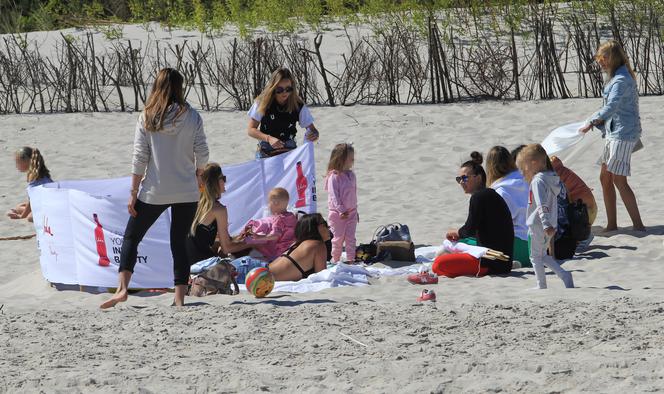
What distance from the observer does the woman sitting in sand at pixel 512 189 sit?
7484mm

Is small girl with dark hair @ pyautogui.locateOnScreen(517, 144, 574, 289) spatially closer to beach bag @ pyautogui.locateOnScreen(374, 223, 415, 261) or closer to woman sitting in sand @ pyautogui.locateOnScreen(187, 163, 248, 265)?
beach bag @ pyautogui.locateOnScreen(374, 223, 415, 261)

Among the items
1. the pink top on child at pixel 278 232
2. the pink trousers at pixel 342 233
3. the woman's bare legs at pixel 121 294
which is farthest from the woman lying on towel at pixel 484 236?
the woman's bare legs at pixel 121 294

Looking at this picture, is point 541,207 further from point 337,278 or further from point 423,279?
point 337,278

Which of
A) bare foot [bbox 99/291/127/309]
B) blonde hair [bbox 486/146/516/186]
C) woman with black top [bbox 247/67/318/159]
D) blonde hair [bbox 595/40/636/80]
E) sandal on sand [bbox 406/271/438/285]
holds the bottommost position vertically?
sandal on sand [bbox 406/271/438/285]

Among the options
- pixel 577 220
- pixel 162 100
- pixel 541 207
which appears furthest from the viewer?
pixel 577 220

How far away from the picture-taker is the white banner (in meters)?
7.12

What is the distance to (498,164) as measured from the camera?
7.52 metres

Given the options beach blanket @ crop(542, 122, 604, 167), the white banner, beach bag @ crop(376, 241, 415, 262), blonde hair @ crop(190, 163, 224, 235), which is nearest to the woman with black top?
the white banner

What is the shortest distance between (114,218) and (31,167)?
1.84 meters

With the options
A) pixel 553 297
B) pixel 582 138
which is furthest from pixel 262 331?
pixel 582 138

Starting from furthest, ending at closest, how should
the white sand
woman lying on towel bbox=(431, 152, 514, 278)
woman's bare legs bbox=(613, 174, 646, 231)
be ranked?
woman's bare legs bbox=(613, 174, 646, 231) < woman lying on towel bbox=(431, 152, 514, 278) < the white sand

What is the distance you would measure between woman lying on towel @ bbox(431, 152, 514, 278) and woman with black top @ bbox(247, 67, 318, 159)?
1.39 metres

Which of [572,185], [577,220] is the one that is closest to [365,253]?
[577,220]

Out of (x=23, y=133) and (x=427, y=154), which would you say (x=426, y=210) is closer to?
(x=427, y=154)
